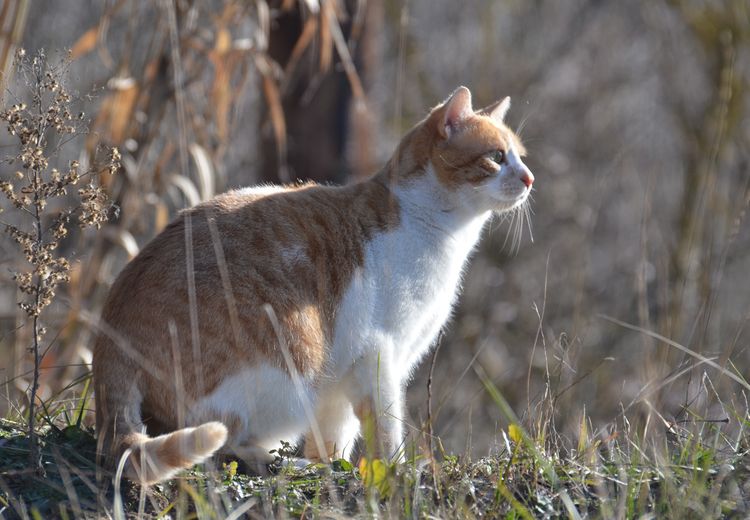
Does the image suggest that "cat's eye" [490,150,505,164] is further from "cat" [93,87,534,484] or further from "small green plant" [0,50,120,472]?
"small green plant" [0,50,120,472]

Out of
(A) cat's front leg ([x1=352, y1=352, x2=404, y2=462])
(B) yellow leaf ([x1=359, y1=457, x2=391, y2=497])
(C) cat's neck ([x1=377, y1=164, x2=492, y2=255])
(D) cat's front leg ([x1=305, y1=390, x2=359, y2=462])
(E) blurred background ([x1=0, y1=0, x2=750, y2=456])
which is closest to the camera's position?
(B) yellow leaf ([x1=359, y1=457, x2=391, y2=497])

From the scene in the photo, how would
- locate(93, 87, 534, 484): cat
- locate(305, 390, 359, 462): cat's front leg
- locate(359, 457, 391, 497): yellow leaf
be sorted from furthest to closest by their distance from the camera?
locate(305, 390, 359, 462): cat's front leg < locate(93, 87, 534, 484): cat < locate(359, 457, 391, 497): yellow leaf

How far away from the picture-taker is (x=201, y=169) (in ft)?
14.1

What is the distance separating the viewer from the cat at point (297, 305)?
9.27 ft

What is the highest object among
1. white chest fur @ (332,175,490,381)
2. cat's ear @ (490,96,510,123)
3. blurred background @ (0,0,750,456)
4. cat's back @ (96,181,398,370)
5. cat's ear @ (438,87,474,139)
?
cat's ear @ (438,87,474,139)

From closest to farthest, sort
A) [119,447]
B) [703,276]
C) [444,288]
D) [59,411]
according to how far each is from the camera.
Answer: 1. [119,447]
2. [59,411]
3. [444,288]
4. [703,276]

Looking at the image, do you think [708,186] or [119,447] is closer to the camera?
[119,447]

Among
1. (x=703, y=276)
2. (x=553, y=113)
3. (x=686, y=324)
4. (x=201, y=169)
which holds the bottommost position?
(x=686, y=324)

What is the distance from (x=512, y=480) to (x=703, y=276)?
5092mm

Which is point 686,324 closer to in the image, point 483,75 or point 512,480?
point 483,75

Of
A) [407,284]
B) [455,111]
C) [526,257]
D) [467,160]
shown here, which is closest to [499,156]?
[467,160]

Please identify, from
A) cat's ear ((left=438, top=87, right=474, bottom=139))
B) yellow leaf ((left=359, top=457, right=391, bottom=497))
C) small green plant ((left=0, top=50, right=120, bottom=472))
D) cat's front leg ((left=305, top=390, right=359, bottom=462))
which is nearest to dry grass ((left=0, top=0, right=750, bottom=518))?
yellow leaf ((left=359, top=457, right=391, bottom=497))

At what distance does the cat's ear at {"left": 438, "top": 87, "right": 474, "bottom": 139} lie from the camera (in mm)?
3586

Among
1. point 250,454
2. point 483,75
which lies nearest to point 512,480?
point 250,454
